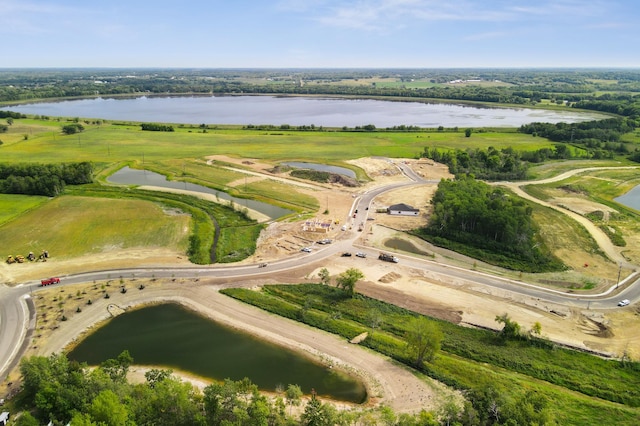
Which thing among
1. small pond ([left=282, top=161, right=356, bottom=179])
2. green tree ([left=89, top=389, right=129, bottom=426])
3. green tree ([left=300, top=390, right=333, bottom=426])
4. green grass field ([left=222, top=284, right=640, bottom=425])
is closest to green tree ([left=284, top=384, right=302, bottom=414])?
green tree ([left=300, top=390, right=333, bottom=426])

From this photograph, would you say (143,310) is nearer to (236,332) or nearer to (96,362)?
(96,362)

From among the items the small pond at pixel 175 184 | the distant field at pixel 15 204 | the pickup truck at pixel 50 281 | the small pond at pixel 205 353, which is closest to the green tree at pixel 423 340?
the small pond at pixel 205 353

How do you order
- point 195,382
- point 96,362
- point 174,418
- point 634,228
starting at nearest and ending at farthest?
point 174,418
point 195,382
point 96,362
point 634,228

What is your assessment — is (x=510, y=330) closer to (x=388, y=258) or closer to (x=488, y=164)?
(x=388, y=258)

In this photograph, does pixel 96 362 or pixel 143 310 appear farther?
pixel 143 310

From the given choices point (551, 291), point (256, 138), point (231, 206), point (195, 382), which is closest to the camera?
point (195, 382)

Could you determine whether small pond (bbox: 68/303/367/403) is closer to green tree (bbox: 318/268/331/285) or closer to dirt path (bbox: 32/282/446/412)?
dirt path (bbox: 32/282/446/412)

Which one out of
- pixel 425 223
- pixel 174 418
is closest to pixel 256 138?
pixel 425 223
